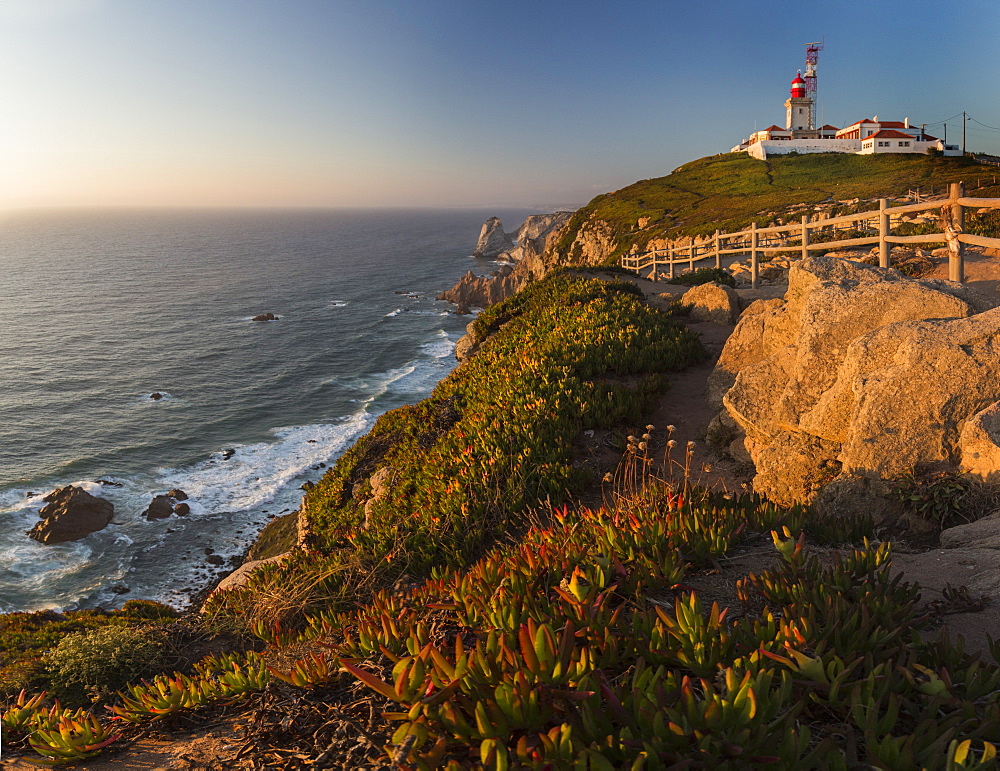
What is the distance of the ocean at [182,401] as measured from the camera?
852 inches

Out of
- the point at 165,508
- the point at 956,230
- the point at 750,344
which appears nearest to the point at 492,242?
the point at 165,508

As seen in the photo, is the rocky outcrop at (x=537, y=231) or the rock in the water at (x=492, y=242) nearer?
the rocky outcrop at (x=537, y=231)

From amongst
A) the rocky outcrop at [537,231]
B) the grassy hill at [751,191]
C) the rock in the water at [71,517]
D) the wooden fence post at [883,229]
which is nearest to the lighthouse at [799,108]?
the grassy hill at [751,191]

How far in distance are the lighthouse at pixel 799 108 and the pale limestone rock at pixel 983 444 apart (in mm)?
95867

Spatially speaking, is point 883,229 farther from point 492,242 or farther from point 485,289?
point 492,242

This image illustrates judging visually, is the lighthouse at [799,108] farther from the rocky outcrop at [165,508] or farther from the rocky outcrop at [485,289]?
the rocky outcrop at [165,508]

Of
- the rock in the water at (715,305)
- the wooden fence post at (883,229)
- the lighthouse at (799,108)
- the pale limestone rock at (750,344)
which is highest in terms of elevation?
the lighthouse at (799,108)

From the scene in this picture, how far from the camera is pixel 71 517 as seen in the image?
22906 mm

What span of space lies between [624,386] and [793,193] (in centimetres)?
5214

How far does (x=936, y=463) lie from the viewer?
5113 millimetres

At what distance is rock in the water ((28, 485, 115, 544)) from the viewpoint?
2258 centimetres

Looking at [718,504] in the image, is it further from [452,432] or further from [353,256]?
[353,256]

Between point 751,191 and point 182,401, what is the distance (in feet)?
183

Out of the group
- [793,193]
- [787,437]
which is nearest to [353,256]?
[793,193]
